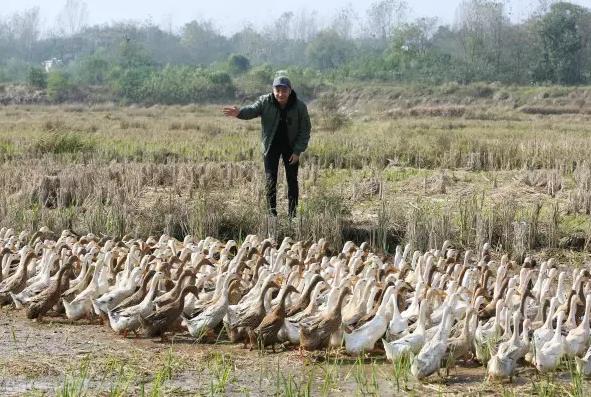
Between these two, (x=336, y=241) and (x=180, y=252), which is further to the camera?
(x=336, y=241)

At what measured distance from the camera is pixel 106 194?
11.8m

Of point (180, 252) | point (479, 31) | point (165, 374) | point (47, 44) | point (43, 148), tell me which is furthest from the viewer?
point (47, 44)

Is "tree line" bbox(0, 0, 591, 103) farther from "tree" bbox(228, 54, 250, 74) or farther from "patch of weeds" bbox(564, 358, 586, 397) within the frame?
"patch of weeds" bbox(564, 358, 586, 397)

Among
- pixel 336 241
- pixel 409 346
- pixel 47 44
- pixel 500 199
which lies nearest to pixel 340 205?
pixel 336 241

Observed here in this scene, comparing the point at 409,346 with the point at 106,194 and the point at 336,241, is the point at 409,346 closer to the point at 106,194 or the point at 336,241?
the point at 336,241

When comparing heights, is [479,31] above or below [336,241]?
above

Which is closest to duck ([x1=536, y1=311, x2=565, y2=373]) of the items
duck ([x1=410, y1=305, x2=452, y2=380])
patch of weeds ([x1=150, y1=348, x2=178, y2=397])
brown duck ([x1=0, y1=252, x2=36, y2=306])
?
duck ([x1=410, y1=305, x2=452, y2=380])

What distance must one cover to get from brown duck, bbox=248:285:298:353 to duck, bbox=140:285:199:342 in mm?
640

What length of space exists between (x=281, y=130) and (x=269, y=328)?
4520 mm

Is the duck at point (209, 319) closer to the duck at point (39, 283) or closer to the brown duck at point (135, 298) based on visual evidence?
the brown duck at point (135, 298)

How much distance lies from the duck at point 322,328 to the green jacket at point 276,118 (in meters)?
4.31

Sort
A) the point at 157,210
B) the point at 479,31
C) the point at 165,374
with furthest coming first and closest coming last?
the point at 479,31 < the point at 157,210 < the point at 165,374

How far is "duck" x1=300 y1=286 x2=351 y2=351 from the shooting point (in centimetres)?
586

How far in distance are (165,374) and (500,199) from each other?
7.67 metres
